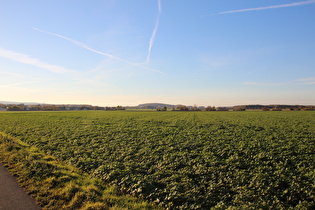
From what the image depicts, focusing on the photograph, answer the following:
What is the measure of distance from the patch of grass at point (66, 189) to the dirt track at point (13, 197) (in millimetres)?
218

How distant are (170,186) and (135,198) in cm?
184

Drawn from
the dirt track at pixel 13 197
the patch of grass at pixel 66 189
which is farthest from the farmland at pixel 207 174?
the dirt track at pixel 13 197

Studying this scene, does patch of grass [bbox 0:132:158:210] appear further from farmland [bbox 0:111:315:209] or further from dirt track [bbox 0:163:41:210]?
farmland [bbox 0:111:315:209]

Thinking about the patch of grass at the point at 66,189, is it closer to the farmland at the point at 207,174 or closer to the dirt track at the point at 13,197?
the dirt track at the point at 13,197

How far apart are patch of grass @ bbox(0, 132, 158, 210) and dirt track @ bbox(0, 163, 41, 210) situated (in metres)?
0.22

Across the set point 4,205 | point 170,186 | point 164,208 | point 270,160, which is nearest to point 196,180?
point 170,186

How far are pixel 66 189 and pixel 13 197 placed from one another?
1976 mm

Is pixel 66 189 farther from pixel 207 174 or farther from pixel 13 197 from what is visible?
pixel 207 174

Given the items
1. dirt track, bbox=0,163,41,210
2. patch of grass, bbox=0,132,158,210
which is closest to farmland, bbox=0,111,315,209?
patch of grass, bbox=0,132,158,210

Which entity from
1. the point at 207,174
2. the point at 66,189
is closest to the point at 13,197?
the point at 66,189

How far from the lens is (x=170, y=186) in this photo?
8.54 m

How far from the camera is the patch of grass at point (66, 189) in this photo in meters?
6.91

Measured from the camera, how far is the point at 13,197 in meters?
7.29

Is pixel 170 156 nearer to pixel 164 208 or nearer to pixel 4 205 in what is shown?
pixel 164 208
